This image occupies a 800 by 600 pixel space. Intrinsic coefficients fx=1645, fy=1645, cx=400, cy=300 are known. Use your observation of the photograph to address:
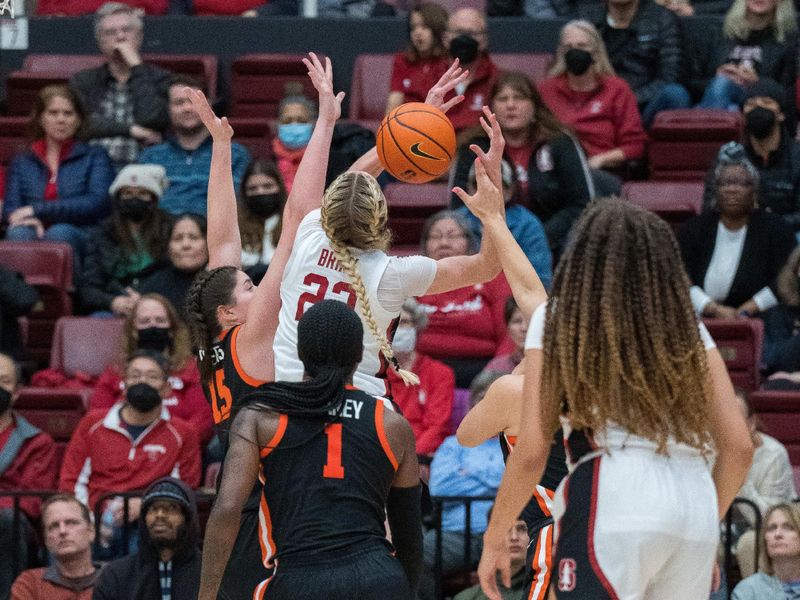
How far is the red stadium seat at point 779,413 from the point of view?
8977 mm

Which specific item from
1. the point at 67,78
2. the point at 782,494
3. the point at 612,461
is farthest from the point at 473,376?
the point at 612,461

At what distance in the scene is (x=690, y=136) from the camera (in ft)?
36.3

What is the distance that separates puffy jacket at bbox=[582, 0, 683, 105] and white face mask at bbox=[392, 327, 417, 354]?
343 centimetres

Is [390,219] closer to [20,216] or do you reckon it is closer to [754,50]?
[20,216]

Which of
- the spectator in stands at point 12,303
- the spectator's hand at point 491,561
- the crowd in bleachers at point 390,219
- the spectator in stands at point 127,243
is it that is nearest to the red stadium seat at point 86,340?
the crowd in bleachers at point 390,219

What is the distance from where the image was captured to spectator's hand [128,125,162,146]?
1134cm

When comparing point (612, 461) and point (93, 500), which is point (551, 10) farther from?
point (612, 461)

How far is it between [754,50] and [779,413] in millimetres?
3333

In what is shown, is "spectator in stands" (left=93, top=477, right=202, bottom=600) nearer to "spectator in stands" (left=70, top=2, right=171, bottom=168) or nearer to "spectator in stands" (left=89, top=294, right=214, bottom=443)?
"spectator in stands" (left=89, top=294, right=214, bottom=443)

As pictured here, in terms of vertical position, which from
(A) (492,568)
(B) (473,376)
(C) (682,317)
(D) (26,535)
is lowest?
(D) (26,535)

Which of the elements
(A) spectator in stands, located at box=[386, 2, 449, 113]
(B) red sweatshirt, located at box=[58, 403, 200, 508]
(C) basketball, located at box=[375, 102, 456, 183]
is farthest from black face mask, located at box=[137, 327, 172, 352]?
(C) basketball, located at box=[375, 102, 456, 183]

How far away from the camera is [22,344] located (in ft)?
32.5

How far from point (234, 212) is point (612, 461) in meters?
2.49

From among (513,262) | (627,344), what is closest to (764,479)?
(513,262)
